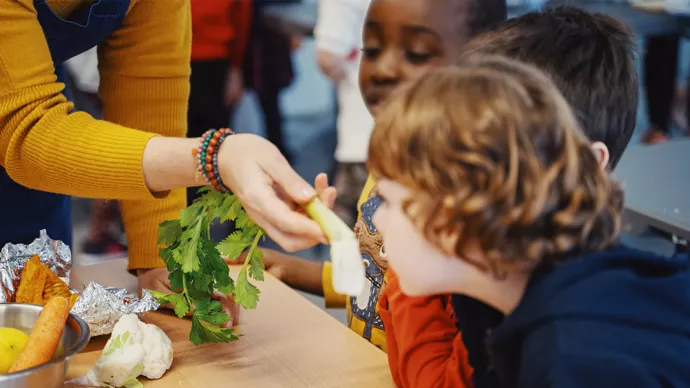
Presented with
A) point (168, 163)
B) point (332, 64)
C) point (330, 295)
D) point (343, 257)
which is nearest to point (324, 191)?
point (343, 257)

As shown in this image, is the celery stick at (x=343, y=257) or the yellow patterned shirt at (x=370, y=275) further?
the yellow patterned shirt at (x=370, y=275)

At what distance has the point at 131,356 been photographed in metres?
1.12

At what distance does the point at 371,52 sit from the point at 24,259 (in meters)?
0.71

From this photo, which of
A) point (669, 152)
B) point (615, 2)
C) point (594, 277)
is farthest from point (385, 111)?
point (615, 2)

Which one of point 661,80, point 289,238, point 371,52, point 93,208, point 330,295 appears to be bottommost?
point 93,208

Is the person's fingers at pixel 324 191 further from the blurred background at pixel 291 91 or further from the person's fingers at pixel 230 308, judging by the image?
the blurred background at pixel 291 91

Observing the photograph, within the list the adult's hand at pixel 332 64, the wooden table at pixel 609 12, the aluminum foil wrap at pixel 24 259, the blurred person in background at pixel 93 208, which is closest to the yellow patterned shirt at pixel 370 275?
the aluminum foil wrap at pixel 24 259

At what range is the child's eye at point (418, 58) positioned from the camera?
1453mm

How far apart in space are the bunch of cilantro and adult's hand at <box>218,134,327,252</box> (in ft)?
0.24

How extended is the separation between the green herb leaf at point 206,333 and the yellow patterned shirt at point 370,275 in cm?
29

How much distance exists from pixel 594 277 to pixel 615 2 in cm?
425

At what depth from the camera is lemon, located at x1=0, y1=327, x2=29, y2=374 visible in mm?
1043

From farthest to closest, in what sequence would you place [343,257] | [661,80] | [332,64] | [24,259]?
1. [661,80]
2. [332,64]
3. [24,259]
4. [343,257]

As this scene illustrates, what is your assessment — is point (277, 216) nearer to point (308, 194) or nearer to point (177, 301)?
point (308, 194)
